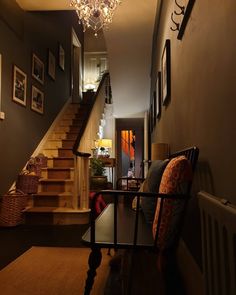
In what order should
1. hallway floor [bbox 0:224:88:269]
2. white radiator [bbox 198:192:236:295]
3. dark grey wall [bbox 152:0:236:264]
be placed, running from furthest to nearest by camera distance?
hallway floor [bbox 0:224:88:269] → dark grey wall [bbox 152:0:236:264] → white radiator [bbox 198:192:236:295]

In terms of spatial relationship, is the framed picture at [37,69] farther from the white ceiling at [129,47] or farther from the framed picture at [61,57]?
the framed picture at [61,57]

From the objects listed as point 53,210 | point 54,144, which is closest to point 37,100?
point 54,144

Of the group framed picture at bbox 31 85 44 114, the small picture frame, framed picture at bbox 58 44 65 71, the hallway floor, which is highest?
framed picture at bbox 58 44 65 71

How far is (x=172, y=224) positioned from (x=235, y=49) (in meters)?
0.82

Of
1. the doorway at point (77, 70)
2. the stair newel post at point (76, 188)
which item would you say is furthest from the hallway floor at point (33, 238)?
the doorway at point (77, 70)

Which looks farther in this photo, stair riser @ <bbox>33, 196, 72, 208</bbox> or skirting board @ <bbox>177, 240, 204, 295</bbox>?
stair riser @ <bbox>33, 196, 72, 208</bbox>

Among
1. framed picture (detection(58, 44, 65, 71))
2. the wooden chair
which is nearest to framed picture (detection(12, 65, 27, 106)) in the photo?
framed picture (detection(58, 44, 65, 71))

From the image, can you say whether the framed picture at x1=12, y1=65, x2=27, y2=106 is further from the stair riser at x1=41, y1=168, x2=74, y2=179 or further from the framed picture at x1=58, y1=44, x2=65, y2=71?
the framed picture at x1=58, y1=44, x2=65, y2=71

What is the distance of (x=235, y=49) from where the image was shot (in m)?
0.90

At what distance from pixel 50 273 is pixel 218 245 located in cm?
162

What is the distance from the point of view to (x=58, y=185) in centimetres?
445

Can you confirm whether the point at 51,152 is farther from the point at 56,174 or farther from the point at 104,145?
the point at 104,145

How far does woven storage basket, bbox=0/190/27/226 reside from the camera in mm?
3428

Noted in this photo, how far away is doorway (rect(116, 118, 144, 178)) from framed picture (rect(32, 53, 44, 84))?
341 cm
